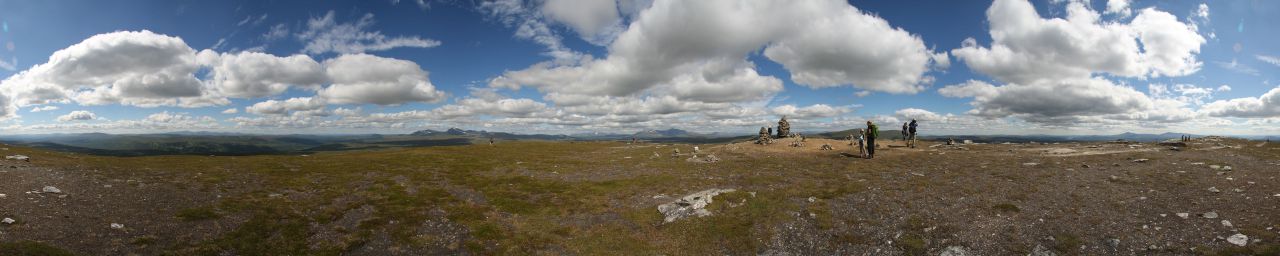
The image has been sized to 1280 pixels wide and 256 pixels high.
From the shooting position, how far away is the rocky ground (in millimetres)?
20125

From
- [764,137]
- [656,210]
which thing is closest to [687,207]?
[656,210]

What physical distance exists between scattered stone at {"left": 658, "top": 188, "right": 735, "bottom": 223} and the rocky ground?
0.51ft

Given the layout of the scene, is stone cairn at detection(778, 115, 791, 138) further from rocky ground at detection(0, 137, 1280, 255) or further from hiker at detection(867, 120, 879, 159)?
rocky ground at detection(0, 137, 1280, 255)

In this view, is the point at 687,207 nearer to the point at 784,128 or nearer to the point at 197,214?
the point at 197,214

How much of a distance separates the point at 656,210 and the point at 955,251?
15998mm

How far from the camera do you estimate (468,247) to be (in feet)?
77.4

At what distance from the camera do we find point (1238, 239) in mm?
17609

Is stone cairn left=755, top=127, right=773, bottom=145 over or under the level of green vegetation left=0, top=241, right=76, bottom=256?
over

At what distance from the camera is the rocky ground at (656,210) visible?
2012 cm

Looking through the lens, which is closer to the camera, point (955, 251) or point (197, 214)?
point (955, 251)

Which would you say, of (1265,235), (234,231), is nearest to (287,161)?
(234,231)

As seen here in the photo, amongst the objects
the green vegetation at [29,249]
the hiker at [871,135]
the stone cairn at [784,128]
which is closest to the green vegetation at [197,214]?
the green vegetation at [29,249]

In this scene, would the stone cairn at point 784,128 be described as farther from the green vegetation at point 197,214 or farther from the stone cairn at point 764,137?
the green vegetation at point 197,214

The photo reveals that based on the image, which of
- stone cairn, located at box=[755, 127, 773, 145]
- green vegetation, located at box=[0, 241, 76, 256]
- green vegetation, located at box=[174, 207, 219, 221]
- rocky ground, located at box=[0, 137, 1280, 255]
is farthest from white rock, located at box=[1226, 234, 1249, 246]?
stone cairn, located at box=[755, 127, 773, 145]
